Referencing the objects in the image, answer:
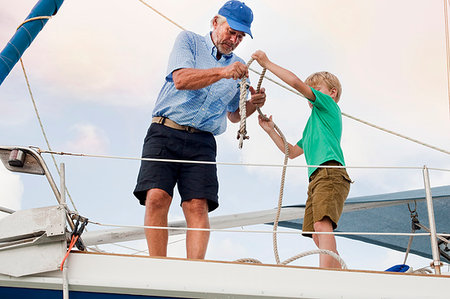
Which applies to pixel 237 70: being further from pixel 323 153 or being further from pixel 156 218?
pixel 156 218

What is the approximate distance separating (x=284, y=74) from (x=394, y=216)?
300 cm

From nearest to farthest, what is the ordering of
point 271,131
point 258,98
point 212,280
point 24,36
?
point 212,280 → point 258,98 → point 271,131 → point 24,36

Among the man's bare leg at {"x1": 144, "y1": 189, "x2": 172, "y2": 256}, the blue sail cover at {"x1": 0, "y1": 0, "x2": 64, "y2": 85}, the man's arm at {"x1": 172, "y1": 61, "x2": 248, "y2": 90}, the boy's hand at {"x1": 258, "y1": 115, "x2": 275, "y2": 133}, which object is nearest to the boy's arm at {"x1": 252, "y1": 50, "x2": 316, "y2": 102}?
the man's arm at {"x1": 172, "y1": 61, "x2": 248, "y2": 90}

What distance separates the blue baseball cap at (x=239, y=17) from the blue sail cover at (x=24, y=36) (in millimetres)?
1919

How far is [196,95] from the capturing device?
125 inches

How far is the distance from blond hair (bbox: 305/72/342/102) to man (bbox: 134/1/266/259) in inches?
11.2

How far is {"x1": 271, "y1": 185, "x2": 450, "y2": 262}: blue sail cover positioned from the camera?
17.0ft

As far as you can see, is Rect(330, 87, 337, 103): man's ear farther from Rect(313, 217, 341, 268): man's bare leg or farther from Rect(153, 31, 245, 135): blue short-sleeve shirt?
Rect(313, 217, 341, 268): man's bare leg

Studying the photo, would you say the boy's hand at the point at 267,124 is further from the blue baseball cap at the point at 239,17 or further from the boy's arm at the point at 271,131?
the blue baseball cap at the point at 239,17

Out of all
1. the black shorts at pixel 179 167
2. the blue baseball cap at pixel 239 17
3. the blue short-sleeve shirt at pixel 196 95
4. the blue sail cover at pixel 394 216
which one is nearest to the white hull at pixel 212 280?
the black shorts at pixel 179 167

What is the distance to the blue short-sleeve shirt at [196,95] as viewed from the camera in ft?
10.3

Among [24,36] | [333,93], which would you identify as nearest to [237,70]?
[333,93]

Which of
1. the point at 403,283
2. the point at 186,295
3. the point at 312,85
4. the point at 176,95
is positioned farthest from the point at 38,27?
the point at 403,283

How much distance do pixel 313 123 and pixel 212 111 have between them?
51 cm
